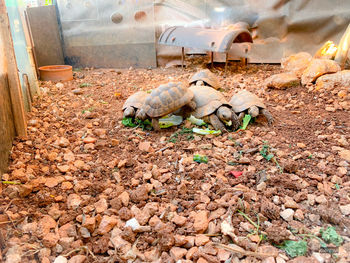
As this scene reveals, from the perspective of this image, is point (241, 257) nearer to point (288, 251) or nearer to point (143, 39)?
point (288, 251)

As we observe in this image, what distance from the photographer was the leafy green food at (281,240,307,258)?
73.7 inches

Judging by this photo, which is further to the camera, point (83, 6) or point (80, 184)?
point (83, 6)

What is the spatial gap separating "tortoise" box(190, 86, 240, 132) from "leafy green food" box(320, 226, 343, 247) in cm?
188

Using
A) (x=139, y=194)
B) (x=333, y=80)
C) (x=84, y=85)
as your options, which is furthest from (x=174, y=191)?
(x=84, y=85)

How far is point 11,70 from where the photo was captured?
10.2 feet

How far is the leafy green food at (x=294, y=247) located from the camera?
187 centimetres

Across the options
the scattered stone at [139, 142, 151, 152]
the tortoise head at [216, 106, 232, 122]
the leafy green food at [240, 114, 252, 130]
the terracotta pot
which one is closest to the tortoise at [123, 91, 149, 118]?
the scattered stone at [139, 142, 151, 152]

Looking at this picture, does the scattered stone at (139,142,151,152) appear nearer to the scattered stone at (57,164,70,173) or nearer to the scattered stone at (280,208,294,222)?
the scattered stone at (57,164,70,173)

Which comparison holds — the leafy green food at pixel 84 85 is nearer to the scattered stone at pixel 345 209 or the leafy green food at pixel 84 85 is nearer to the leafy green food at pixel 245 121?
the leafy green food at pixel 245 121

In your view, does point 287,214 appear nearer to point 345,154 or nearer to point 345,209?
point 345,209

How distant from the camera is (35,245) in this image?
190 cm

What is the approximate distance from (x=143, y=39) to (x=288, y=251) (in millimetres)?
6511

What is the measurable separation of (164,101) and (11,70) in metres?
1.76

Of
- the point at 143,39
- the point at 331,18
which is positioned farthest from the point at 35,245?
the point at 331,18
